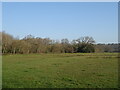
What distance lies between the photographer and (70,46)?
354 ft

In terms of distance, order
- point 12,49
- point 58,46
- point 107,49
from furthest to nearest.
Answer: point 107,49, point 58,46, point 12,49

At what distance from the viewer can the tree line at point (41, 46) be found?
83.2 metres

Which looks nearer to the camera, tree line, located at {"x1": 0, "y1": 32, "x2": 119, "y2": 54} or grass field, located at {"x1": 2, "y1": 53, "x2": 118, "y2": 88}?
grass field, located at {"x1": 2, "y1": 53, "x2": 118, "y2": 88}

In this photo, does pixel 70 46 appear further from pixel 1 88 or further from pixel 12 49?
pixel 1 88

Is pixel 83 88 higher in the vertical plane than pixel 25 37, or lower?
lower

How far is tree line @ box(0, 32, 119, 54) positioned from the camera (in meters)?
83.2

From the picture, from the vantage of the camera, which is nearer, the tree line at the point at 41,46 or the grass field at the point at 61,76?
the grass field at the point at 61,76

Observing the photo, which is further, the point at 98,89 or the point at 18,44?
the point at 18,44

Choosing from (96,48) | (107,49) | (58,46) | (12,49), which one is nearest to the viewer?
(12,49)

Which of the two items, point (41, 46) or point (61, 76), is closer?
point (61, 76)

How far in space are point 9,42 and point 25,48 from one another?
763 cm

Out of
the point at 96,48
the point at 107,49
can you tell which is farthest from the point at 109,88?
the point at 107,49

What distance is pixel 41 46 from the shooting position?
3912 inches

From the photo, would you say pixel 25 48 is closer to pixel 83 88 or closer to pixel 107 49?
pixel 107 49
